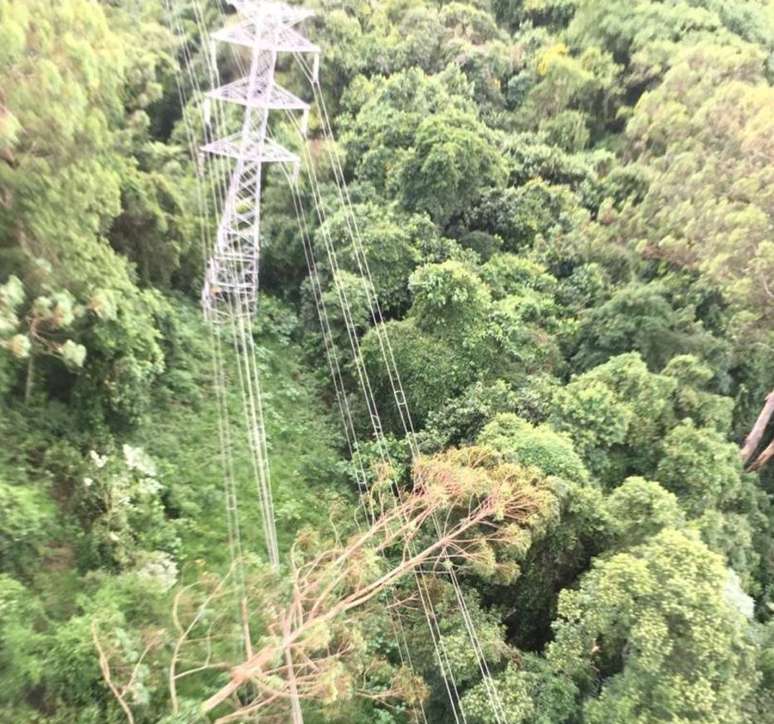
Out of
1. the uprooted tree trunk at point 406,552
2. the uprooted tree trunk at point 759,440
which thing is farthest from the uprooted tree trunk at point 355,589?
the uprooted tree trunk at point 759,440

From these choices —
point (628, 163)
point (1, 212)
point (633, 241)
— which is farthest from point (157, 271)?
point (628, 163)

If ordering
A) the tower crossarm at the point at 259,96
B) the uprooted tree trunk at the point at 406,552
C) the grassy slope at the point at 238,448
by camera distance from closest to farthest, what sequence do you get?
the uprooted tree trunk at the point at 406,552, the grassy slope at the point at 238,448, the tower crossarm at the point at 259,96

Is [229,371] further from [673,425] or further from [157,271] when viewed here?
[673,425]

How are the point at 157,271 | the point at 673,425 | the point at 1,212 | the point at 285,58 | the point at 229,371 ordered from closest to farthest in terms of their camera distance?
the point at 1,212, the point at 673,425, the point at 157,271, the point at 229,371, the point at 285,58

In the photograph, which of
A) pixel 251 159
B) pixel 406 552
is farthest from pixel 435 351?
pixel 251 159

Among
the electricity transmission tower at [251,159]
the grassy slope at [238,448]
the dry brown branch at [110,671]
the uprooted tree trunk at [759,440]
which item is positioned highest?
the electricity transmission tower at [251,159]

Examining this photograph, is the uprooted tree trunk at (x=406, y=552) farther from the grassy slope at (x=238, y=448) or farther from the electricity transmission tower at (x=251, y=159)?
the grassy slope at (x=238, y=448)

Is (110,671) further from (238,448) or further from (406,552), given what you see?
(238,448)
